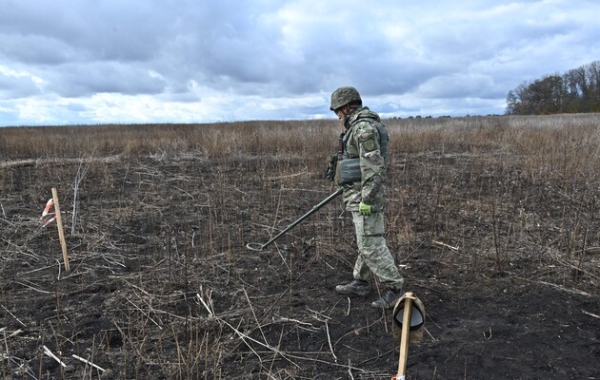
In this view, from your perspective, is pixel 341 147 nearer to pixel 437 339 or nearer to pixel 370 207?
pixel 370 207

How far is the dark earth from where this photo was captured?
3.04 m

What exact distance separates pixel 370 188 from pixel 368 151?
0.27 m

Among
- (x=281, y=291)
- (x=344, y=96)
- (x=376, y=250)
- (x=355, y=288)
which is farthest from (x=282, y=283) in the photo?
(x=344, y=96)

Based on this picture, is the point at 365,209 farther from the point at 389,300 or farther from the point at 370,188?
the point at 389,300

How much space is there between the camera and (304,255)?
16.6 ft

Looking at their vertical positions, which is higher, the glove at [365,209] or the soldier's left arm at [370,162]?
the soldier's left arm at [370,162]

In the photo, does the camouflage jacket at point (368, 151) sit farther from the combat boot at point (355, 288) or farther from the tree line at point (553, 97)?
the tree line at point (553, 97)

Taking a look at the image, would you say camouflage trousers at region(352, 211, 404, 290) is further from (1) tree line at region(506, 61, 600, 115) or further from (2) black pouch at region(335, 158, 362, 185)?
(1) tree line at region(506, 61, 600, 115)

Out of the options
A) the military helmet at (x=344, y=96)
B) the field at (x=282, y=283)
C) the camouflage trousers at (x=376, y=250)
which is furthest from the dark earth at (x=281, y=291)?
the military helmet at (x=344, y=96)

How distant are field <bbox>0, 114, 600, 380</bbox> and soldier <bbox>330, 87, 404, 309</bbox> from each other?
1.05 feet

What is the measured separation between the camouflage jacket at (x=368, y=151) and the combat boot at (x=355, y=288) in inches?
27.0

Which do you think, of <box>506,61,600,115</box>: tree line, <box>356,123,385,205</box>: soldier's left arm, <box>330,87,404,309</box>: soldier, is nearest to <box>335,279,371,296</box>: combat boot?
<box>330,87,404,309</box>: soldier

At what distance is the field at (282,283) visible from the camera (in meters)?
3.06

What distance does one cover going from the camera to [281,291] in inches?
166
